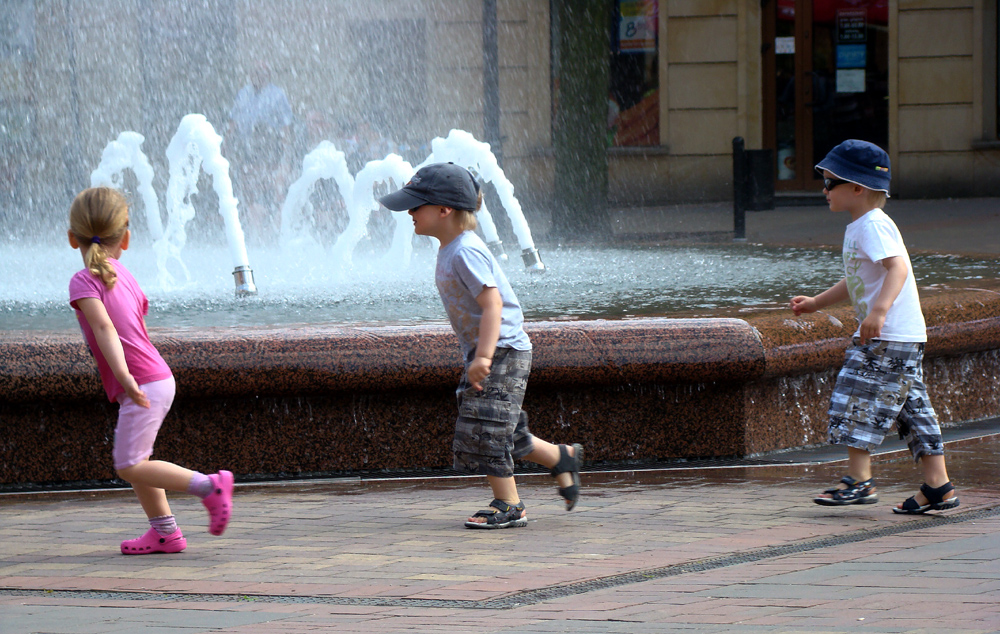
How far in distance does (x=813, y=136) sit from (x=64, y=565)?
57.9 feet

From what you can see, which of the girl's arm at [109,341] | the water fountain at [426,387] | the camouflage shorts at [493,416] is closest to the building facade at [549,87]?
the water fountain at [426,387]

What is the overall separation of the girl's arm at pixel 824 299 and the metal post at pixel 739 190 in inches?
329

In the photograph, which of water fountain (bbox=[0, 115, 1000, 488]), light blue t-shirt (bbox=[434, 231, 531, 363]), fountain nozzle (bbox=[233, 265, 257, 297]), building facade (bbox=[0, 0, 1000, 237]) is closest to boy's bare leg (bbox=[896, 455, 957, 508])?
water fountain (bbox=[0, 115, 1000, 488])

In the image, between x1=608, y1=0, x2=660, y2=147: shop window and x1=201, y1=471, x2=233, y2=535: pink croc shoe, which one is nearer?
x1=201, y1=471, x2=233, y2=535: pink croc shoe

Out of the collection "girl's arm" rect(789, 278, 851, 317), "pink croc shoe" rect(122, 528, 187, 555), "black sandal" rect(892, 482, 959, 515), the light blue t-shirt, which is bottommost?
"black sandal" rect(892, 482, 959, 515)

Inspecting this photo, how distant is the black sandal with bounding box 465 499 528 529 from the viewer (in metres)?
4.34

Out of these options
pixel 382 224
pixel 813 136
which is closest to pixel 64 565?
pixel 382 224

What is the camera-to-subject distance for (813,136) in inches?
800

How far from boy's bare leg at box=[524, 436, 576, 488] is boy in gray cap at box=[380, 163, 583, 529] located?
0.08m

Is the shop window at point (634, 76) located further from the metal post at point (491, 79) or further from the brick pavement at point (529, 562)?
the brick pavement at point (529, 562)

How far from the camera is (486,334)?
4094 millimetres

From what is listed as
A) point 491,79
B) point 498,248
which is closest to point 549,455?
point 498,248

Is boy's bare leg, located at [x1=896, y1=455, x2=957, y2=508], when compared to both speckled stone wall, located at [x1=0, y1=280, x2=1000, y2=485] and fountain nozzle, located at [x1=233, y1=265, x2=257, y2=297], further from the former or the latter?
fountain nozzle, located at [x1=233, y1=265, x2=257, y2=297]

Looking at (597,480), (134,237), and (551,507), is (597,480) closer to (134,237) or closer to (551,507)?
(551,507)
